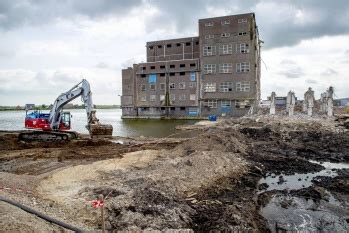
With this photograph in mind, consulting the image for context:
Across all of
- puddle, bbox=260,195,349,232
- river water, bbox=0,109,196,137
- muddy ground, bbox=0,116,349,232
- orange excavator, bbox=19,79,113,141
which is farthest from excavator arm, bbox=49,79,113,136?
puddle, bbox=260,195,349,232

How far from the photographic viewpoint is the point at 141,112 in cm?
6494

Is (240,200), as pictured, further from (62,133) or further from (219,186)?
(62,133)

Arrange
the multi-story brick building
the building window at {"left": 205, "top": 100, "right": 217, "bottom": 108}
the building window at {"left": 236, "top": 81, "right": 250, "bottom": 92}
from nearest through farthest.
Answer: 1. the building window at {"left": 236, "top": 81, "right": 250, "bottom": 92}
2. the multi-story brick building
3. the building window at {"left": 205, "top": 100, "right": 217, "bottom": 108}

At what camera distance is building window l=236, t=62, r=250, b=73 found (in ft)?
177

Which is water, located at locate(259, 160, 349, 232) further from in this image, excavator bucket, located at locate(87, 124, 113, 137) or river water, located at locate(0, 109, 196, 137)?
river water, located at locate(0, 109, 196, 137)

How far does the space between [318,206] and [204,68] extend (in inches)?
1890

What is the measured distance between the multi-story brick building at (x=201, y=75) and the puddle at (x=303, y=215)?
43.5m

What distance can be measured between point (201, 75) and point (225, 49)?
6.33 m

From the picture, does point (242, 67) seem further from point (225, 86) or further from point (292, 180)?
point (292, 180)

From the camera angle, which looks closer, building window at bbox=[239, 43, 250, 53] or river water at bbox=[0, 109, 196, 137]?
river water at bbox=[0, 109, 196, 137]

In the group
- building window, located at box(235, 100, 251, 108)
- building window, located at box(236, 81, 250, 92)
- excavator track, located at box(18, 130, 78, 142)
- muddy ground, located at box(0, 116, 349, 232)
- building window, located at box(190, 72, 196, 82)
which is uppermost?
building window, located at box(190, 72, 196, 82)

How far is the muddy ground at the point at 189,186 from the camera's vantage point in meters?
8.83

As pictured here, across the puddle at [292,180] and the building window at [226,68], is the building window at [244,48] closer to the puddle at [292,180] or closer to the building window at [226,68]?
the building window at [226,68]

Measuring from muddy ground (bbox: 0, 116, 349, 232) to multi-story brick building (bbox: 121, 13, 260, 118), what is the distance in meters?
34.3
